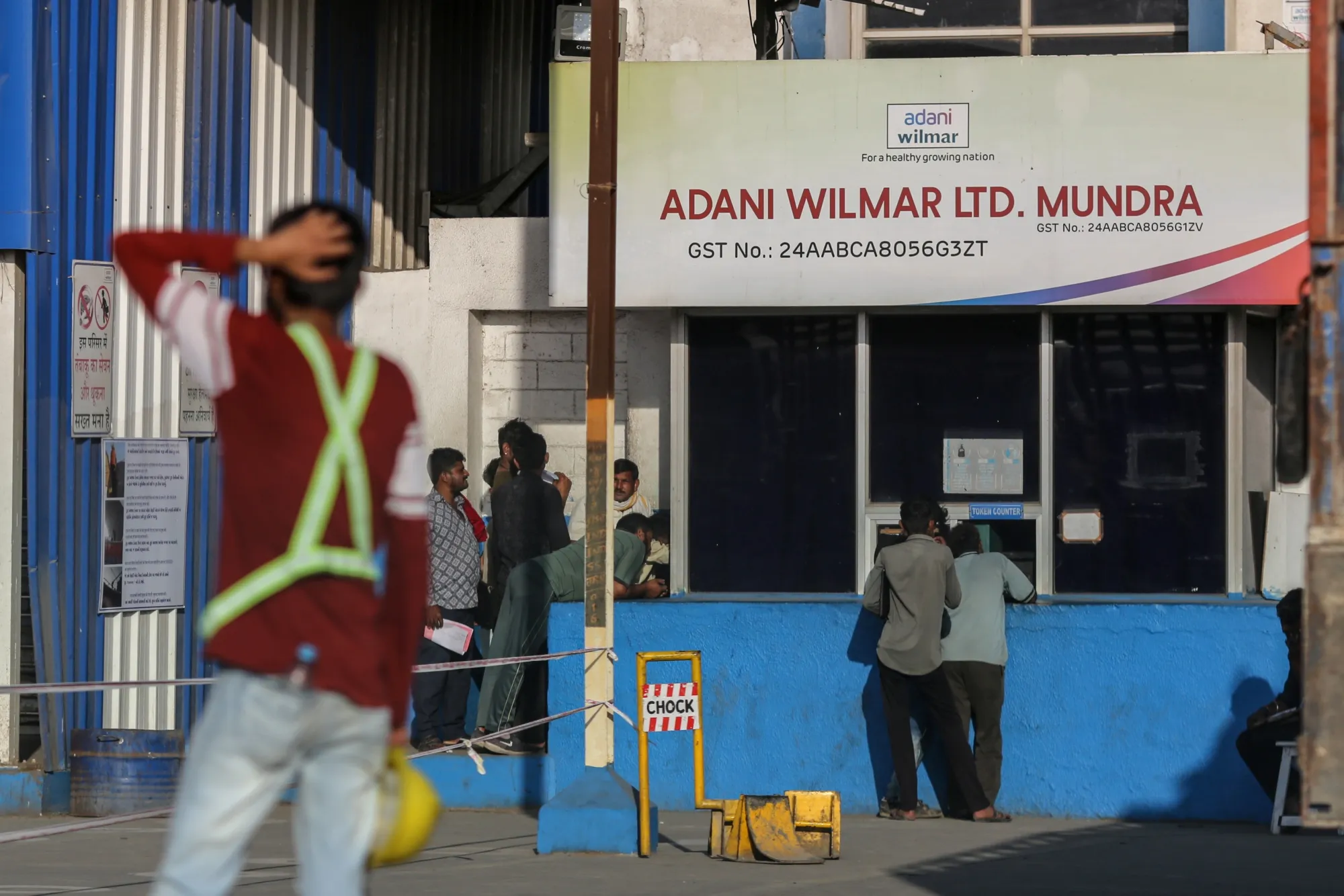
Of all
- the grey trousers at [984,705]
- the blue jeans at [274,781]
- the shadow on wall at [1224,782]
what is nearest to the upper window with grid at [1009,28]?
the grey trousers at [984,705]

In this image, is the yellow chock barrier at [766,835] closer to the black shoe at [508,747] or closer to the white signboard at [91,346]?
the black shoe at [508,747]

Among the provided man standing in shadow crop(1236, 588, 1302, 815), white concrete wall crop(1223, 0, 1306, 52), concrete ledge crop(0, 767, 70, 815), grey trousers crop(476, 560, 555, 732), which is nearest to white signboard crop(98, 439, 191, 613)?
concrete ledge crop(0, 767, 70, 815)

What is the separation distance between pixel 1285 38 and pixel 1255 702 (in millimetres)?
3994

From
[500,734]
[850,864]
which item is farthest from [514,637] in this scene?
[850,864]

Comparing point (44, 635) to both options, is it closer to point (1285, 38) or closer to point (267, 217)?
point (267, 217)

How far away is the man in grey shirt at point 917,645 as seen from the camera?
11.6m

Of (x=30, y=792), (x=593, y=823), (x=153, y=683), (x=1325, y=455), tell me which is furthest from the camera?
(x=30, y=792)

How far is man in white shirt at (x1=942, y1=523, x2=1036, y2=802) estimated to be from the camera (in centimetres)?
1170

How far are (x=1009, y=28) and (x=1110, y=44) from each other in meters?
0.66

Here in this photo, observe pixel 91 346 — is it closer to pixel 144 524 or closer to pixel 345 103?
pixel 144 524

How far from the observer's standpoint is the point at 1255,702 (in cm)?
1167

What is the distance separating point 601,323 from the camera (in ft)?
33.3

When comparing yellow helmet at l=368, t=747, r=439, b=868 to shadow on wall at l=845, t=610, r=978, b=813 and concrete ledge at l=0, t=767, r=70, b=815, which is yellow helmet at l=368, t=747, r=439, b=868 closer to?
concrete ledge at l=0, t=767, r=70, b=815

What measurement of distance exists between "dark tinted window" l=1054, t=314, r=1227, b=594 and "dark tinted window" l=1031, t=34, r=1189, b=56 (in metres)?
2.04
